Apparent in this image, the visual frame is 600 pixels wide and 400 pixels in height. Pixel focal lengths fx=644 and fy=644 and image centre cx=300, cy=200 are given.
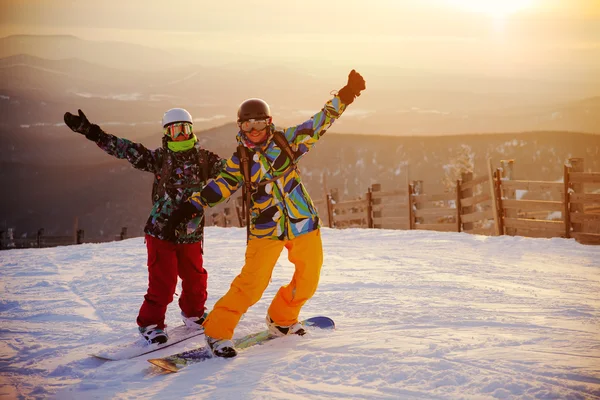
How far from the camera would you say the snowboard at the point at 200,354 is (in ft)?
13.0

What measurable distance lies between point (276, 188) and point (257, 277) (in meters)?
0.58

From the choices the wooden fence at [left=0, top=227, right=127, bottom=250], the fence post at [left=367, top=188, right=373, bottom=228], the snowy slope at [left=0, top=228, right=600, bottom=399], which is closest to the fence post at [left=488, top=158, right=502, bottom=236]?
the snowy slope at [left=0, top=228, right=600, bottom=399]

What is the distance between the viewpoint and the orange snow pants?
410 centimetres

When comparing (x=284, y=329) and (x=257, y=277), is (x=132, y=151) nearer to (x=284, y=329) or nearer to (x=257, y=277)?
(x=257, y=277)

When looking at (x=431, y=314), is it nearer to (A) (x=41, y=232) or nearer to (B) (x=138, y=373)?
(B) (x=138, y=373)

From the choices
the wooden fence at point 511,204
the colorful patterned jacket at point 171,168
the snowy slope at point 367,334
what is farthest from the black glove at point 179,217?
the wooden fence at point 511,204

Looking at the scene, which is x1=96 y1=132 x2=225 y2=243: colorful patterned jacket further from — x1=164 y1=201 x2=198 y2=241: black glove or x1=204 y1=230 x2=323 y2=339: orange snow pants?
x1=204 y1=230 x2=323 y2=339: orange snow pants

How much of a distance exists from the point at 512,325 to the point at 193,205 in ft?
7.93

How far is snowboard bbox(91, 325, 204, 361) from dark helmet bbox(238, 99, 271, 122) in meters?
1.63

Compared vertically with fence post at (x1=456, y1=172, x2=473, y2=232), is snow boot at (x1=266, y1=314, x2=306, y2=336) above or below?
below

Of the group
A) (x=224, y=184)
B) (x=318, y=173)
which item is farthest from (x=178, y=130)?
(x=318, y=173)

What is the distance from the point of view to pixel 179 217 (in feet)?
14.1

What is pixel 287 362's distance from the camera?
385 cm

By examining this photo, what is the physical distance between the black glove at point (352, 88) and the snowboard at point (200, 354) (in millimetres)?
1662
